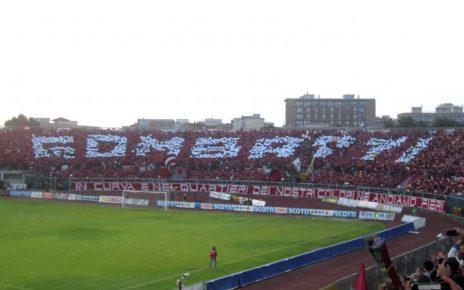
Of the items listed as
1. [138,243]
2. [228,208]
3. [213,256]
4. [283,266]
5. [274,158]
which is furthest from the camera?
[274,158]

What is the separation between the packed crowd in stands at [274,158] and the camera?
71625 millimetres

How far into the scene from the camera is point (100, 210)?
6556 cm

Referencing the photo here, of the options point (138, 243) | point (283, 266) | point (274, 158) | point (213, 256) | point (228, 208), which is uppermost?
point (274, 158)

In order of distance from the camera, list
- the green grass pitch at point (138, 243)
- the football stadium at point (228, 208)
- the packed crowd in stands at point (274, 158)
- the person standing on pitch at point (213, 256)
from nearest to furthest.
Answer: the football stadium at point (228, 208), the green grass pitch at point (138, 243), the person standing on pitch at point (213, 256), the packed crowd in stands at point (274, 158)

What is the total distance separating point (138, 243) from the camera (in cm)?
4509

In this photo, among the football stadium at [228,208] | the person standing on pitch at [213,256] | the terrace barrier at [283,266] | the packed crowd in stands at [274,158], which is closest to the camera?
the terrace barrier at [283,266]

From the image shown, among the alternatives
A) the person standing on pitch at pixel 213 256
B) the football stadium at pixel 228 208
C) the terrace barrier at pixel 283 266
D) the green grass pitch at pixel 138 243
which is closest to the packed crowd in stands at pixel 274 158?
the football stadium at pixel 228 208

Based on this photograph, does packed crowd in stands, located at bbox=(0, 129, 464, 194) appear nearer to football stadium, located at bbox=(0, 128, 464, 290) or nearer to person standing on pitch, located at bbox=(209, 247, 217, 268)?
football stadium, located at bbox=(0, 128, 464, 290)

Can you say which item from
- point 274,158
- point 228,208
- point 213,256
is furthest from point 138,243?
point 274,158

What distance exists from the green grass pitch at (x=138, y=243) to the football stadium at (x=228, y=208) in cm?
11

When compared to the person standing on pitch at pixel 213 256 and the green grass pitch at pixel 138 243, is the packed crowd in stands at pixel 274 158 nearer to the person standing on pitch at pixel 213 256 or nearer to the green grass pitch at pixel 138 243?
the green grass pitch at pixel 138 243

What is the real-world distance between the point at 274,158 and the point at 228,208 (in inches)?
870

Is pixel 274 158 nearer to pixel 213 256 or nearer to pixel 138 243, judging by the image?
pixel 138 243

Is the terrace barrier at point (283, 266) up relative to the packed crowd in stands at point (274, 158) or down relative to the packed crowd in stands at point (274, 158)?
down
